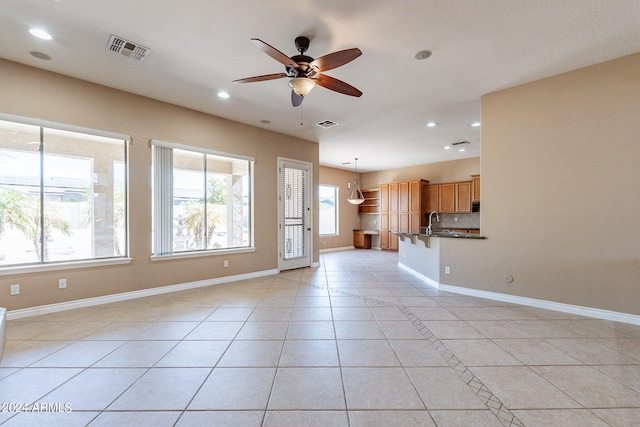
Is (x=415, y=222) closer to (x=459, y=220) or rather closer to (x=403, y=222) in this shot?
(x=403, y=222)

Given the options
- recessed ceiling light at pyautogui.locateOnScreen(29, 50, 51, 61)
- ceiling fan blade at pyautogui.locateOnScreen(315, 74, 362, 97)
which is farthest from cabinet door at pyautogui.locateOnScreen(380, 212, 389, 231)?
recessed ceiling light at pyautogui.locateOnScreen(29, 50, 51, 61)

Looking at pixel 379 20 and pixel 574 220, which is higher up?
pixel 379 20

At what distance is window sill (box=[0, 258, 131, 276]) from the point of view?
3.05 metres

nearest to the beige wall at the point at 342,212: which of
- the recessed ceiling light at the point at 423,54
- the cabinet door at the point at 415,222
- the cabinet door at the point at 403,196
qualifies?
the cabinet door at the point at 403,196

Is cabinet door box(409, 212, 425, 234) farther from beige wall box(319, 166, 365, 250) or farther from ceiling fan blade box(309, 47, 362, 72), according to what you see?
ceiling fan blade box(309, 47, 362, 72)

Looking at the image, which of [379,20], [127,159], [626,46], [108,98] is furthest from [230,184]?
[626,46]

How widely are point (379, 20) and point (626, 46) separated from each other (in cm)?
280

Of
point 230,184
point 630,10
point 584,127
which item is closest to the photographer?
point 630,10

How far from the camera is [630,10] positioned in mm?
2291

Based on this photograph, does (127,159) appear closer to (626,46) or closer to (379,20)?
(379,20)

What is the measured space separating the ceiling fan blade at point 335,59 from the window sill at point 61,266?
3.80 meters

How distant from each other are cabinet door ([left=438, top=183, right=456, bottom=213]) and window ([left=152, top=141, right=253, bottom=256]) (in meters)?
6.29

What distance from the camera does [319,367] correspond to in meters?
2.08

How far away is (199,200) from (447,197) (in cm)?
731
